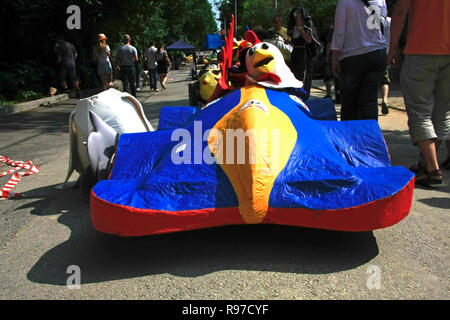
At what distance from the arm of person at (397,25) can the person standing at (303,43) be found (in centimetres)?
278

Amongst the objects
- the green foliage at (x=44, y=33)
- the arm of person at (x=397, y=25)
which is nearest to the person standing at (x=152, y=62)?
the green foliage at (x=44, y=33)

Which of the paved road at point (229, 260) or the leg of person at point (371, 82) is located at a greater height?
the leg of person at point (371, 82)

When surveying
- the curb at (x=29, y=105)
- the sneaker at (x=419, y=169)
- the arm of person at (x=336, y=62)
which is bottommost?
the curb at (x=29, y=105)

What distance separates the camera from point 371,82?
4.86m

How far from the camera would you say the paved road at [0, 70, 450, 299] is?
8.40ft

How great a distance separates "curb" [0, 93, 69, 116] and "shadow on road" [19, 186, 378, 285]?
9.70 meters

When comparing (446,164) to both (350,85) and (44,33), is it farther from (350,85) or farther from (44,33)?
(44,33)

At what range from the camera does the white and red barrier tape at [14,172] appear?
Result: 467 centimetres

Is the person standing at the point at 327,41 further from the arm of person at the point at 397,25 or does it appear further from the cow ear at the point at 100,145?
the cow ear at the point at 100,145

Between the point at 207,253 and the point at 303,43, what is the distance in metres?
5.45

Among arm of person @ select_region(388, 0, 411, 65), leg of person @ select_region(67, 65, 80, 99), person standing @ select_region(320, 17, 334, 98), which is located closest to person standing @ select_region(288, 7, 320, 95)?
person standing @ select_region(320, 17, 334, 98)

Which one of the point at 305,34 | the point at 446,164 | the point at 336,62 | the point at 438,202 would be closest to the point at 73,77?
the point at 305,34
